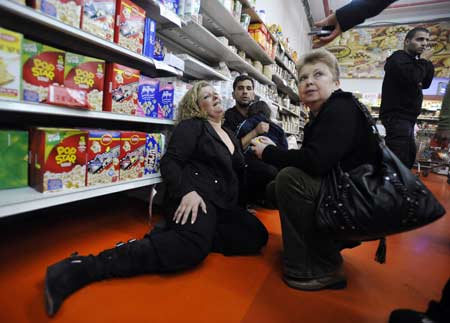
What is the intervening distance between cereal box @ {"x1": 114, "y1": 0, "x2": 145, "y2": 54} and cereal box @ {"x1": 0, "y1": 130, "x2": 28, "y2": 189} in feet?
2.41

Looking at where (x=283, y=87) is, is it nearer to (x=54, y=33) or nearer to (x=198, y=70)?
(x=198, y=70)

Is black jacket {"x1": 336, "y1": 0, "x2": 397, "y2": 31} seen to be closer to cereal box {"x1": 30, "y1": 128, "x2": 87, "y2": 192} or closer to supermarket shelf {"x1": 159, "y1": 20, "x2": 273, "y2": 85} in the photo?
supermarket shelf {"x1": 159, "y1": 20, "x2": 273, "y2": 85}

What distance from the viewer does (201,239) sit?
1260 millimetres

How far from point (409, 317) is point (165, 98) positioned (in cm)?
177

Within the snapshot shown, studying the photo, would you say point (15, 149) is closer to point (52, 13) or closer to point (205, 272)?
point (52, 13)

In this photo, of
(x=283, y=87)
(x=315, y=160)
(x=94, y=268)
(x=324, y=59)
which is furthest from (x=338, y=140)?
(x=283, y=87)

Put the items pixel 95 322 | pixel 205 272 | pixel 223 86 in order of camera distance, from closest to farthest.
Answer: pixel 95 322
pixel 205 272
pixel 223 86

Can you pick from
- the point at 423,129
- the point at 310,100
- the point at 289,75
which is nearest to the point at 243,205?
the point at 310,100

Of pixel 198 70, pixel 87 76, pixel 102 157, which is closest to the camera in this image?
Answer: pixel 87 76

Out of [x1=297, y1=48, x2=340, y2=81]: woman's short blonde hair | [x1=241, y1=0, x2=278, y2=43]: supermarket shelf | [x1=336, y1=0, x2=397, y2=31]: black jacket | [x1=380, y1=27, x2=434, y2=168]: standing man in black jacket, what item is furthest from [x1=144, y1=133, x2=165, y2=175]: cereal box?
[x1=241, y1=0, x2=278, y2=43]: supermarket shelf

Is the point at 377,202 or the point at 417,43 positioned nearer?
the point at 377,202

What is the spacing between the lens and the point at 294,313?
102 cm

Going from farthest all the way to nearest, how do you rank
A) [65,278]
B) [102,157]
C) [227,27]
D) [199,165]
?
[227,27], [199,165], [102,157], [65,278]

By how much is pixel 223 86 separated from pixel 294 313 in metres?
2.21
